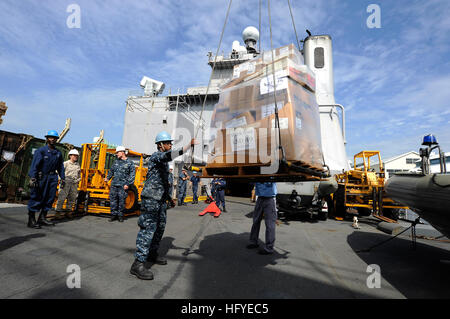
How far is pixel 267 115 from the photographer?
2842mm

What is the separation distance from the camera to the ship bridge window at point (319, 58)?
46.9ft

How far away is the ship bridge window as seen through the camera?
46.9 ft

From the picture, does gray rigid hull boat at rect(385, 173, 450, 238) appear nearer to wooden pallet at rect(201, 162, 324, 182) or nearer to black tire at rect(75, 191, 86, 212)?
wooden pallet at rect(201, 162, 324, 182)

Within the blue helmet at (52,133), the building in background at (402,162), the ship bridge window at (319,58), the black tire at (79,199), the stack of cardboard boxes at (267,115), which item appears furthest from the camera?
the building in background at (402,162)

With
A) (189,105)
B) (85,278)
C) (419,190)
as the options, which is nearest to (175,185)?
(85,278)

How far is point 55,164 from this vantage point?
5391 mm

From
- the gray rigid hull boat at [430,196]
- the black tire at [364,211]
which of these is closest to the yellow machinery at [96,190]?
the gray rigid hull boat at [430,196]

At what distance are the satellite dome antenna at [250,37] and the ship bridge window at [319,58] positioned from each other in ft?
46.9

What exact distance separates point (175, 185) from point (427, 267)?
11361 millimetres

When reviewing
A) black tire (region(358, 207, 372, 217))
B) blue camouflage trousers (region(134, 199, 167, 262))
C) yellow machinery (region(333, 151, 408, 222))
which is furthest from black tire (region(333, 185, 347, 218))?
blue camouflage trousers (region(134, 199, 167, 262))

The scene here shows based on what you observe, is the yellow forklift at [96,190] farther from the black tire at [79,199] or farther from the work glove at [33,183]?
the work glove at [33,183]

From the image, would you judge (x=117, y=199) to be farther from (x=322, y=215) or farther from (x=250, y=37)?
(x=250, y=37)

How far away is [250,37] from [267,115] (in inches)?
1084

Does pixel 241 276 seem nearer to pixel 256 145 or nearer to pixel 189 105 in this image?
pixel 256 145
